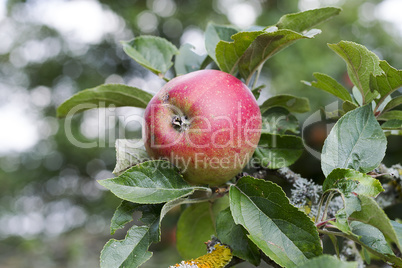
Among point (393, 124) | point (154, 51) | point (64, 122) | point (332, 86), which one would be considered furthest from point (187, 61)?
point (64, 122)

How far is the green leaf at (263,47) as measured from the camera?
18.4 inches

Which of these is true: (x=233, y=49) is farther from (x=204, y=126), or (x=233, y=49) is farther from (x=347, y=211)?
(x=347, y=211)

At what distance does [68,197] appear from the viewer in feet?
12.0

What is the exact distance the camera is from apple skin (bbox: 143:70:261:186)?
478 millimetres

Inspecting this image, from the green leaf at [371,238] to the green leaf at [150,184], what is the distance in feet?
0.68

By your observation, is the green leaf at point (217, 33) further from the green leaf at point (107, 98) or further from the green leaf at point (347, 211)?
the green leaf at point (347, 211)

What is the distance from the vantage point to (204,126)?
0.48 m

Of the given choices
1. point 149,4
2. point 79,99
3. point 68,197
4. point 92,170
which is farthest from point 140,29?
point 79,99

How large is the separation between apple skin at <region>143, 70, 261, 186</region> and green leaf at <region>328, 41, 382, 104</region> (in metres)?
0.14

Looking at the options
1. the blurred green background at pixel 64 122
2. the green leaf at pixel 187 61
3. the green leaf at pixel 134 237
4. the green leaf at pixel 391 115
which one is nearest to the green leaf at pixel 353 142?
the green leaf at pixel 391 115

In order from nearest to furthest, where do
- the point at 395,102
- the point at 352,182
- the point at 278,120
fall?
the point at 352,182
the point at 395,102
the point at 278,120

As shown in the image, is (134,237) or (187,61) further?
(187,61)

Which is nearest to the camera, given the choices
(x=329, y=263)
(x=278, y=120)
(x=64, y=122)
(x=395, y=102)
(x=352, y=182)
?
(x=329, y=263)

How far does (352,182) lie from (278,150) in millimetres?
192
